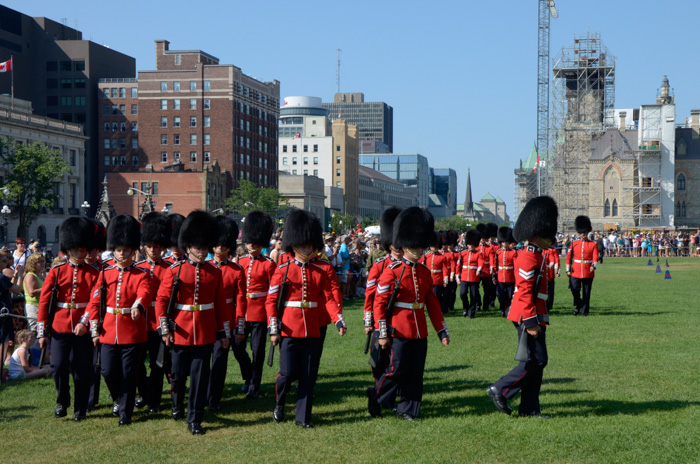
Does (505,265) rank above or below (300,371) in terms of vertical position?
above

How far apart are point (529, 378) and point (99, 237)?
17.5 feet

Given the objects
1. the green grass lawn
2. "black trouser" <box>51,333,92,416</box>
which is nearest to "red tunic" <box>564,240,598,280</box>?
the green grass lawn

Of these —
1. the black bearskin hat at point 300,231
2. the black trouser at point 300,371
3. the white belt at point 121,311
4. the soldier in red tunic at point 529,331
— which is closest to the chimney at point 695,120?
the soldier in red tunic at point 529,331

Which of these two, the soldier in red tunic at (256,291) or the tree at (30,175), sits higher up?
the tree at (30,175)

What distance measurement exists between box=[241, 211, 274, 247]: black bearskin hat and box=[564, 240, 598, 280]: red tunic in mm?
10979

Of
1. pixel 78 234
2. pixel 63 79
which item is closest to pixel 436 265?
pixel 78 234

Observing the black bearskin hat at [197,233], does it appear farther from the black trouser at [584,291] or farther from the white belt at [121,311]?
the black trouser at [584,291]

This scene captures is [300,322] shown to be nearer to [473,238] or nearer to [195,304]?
[195,304]

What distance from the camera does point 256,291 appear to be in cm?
1097

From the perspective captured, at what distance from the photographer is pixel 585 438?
27.7 ft

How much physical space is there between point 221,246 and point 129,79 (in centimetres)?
10213

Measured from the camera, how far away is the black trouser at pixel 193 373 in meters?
8.85

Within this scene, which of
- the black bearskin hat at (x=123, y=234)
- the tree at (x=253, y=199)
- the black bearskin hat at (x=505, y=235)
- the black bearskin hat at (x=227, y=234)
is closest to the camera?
the black bearskin hat at (x=123, y=234)

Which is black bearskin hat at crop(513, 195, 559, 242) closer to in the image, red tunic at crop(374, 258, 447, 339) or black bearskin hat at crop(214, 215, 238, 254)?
red tunic at crop(374, 258, 447, 339)
